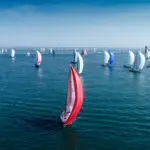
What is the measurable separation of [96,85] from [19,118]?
110 ft

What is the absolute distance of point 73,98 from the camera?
4059 cm

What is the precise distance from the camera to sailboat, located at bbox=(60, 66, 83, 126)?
3988 centimetres

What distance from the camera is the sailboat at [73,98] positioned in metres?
39.9

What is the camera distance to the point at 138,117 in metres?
45.1

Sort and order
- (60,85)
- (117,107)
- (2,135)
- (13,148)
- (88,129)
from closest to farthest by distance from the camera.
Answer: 1. (13,148)
2. (2,135)
3. (88,129)
4. (117,107)
5. (60,85)

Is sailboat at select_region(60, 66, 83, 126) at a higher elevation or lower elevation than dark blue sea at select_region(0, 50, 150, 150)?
higher

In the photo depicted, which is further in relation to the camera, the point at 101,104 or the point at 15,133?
the point at 101,104

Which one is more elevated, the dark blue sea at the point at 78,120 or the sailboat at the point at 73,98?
the sailboat at the point at 73,98

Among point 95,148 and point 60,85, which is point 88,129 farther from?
point 60,85

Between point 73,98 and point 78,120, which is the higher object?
point 73,98

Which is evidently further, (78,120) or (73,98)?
(78,120)

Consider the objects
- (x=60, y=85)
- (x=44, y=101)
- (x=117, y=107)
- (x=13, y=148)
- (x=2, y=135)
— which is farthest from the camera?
(x=60, y=85)

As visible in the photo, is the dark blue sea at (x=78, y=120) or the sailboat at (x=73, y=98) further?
the sailboat at (x=73, y=98)

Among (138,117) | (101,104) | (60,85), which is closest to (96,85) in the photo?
(60,85)
